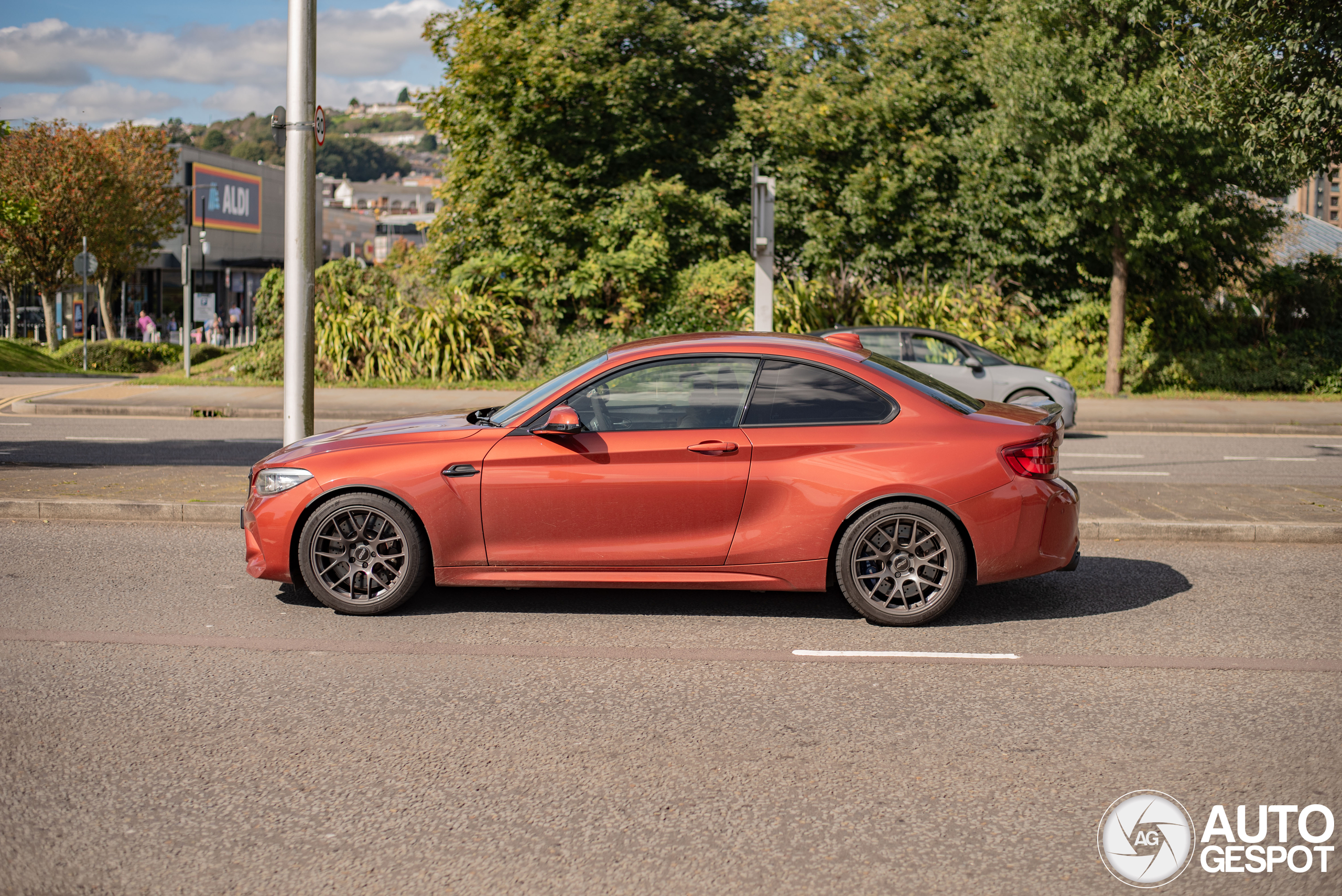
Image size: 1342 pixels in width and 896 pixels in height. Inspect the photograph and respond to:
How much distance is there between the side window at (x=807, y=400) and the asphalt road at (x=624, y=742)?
1.08m

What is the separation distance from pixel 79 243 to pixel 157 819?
139ft

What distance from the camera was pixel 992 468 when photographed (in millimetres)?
5977

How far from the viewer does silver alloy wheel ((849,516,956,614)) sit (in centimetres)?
598

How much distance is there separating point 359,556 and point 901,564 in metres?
2.83

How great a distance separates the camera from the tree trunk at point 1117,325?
2020 centimetres

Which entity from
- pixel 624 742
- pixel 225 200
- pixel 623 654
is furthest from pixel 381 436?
pixel 225 200

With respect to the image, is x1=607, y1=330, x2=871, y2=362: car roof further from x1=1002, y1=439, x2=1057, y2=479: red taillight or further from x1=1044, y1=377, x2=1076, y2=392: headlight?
x1=1044, y1=377, x2=1076, y2=392: headlight

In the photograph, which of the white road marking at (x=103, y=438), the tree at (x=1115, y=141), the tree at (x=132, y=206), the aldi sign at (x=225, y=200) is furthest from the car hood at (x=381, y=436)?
the aldi sign at (x=225, y=200)

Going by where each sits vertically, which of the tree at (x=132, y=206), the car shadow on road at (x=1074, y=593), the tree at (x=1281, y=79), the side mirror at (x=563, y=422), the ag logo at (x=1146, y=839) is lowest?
the ag logo at (x=1146, y=839)

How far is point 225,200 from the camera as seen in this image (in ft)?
183

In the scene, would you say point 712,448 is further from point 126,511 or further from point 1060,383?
point 1060,383

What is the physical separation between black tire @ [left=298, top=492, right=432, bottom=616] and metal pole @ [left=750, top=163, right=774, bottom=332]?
835 cm

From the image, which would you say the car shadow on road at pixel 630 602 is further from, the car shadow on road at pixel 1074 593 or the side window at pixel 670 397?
the side window at pixel 670 397

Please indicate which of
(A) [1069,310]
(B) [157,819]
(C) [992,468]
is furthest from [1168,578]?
(A) [1069,310]
